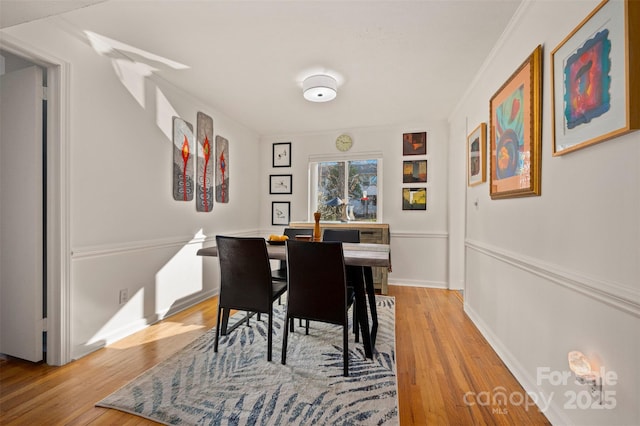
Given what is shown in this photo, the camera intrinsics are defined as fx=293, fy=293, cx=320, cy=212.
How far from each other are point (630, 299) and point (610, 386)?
391mm

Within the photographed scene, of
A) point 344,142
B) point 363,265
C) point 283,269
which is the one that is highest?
point 344,142

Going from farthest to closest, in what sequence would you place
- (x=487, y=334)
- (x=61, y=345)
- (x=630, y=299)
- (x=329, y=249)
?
(x=487, y=334) < (x=61, y=345) < (x=329, y=249) < (x=630, y=299)

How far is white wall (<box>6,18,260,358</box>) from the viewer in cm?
215

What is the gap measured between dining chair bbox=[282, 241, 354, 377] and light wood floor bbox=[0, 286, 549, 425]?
0.54 meters

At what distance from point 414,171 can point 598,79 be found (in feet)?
10.4

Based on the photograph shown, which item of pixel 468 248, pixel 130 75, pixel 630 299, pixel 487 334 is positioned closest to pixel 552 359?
pixel 630 299

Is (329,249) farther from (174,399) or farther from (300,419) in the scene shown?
(174,399)

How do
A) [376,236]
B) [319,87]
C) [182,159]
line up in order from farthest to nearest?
[376,236]
[182,159]
[319,87]

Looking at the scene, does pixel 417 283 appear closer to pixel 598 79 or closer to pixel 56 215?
pixel 598 79

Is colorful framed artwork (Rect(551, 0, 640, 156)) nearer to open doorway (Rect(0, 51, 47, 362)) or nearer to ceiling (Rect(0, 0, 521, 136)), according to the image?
ceiling (Rect(0, 0, 521, 136))

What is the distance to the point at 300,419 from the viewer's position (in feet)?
4.97

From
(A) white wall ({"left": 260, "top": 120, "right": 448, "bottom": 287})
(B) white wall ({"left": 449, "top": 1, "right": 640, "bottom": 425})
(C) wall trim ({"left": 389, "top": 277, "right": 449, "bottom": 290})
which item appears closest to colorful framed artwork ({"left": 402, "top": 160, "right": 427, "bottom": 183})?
(A) white wall ({"left": 260, "top": 120, "right": 448, "bottom": 287})

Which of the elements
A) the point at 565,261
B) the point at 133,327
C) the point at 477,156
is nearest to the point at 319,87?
the point at 477,156

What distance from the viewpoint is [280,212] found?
195 inches
